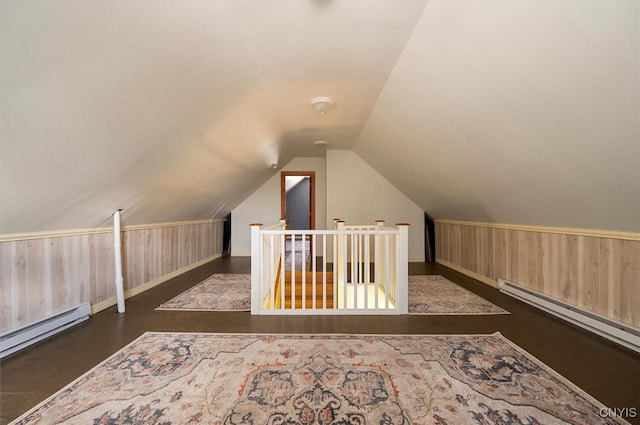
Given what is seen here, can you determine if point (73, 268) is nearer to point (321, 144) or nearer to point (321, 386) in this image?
point (321, 386)

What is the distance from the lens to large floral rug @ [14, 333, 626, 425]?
1319 millimetres

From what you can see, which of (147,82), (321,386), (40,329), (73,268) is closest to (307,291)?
(321,386)

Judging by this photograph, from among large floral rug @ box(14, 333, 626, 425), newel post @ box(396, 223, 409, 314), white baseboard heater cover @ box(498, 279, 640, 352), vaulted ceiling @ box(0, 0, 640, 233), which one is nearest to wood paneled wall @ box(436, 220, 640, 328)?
white baseboard heater cover @ box(498, 279, 640, 352)

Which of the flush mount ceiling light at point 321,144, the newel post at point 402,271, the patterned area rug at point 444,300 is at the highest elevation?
the flush mount ceiling light at point 321,144

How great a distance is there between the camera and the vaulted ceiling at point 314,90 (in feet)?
4.13

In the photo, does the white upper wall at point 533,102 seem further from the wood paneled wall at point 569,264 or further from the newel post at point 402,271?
the newel post at point 402,271

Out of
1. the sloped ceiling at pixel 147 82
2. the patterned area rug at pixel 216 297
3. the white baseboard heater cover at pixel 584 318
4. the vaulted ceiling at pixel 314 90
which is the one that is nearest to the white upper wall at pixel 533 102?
the vaulted ceiling at pixel 314 90

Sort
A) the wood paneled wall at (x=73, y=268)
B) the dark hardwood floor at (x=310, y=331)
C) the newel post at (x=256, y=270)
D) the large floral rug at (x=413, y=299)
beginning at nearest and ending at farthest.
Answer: the dark hardwood floor at (x=310, y=331)
the wood paneled wall at (x=73, y=268)
the newel post at (x=256, y=270)
the large floral rug at (x=413, y=299)

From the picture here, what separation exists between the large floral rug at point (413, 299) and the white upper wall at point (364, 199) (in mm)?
1794

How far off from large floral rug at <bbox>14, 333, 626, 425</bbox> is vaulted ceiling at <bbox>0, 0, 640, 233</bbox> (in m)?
1.30

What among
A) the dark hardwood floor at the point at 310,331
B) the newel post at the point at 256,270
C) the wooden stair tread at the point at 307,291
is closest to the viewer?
the dark hardwood floor at the point at 310,331

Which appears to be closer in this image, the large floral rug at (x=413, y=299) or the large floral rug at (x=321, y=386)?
the large floral rug at (x=321, y=386)

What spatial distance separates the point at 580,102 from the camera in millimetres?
1502

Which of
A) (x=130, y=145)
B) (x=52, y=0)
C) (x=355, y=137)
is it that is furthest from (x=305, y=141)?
(x=52, y=0)
